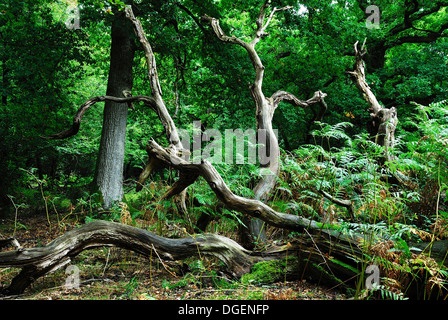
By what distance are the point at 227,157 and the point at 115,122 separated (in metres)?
3.75

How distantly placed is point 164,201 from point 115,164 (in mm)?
3772

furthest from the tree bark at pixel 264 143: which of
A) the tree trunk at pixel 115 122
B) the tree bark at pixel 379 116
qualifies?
the tree trunk at pixel 115 122

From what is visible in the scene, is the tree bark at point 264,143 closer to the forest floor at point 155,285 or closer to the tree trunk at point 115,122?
the forest floor at point 155,285

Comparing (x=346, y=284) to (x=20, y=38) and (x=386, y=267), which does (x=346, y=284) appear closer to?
(x=386, y=267)

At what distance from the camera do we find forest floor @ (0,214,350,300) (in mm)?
2986

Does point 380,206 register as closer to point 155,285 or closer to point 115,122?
point 155,285

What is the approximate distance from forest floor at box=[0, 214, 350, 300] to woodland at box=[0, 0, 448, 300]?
1.1 inches

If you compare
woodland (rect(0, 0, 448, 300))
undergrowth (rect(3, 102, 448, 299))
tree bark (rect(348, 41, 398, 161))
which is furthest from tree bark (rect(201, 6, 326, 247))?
tree bark (rect(348, 41, 398, 161))

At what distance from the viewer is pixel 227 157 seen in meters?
5.30

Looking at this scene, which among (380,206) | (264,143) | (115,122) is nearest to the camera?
(380,206)

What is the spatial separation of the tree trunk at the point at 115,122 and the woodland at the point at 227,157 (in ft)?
A: 0.14

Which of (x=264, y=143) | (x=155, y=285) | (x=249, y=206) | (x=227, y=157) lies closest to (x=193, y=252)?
(x=155, y=285)

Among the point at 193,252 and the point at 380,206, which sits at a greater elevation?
the point at 380,206

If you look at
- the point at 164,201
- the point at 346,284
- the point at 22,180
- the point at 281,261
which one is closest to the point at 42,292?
the point at 164,201
